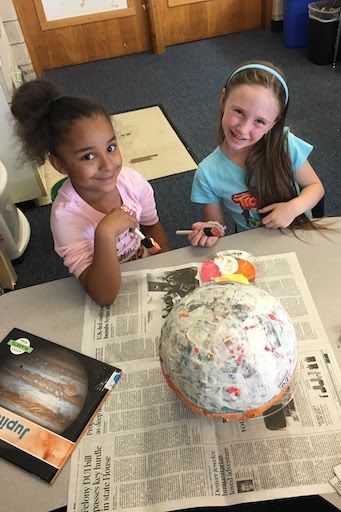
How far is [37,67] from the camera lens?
3076 millimetres

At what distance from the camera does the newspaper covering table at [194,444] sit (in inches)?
24.0

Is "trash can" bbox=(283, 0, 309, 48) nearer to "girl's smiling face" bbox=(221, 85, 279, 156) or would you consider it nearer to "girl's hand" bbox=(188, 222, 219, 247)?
"girl's smiling face" bbox=(221, 85, 279, 156)

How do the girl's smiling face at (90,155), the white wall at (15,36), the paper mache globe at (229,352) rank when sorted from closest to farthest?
the paper mache globe at (229,352) → the girl's smiling face at (90,155) → the white wall at (15,36)

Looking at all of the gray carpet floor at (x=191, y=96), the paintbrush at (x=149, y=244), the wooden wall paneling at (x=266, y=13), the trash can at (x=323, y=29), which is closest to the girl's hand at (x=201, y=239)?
the paintbrush at (x=149, y=244)

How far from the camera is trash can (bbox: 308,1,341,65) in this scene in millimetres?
2576

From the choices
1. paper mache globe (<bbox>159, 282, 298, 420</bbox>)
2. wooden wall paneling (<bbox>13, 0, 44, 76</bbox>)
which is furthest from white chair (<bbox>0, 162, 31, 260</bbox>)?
wooden wall paneling (<bbox>13, 0, 44, 76</bbox>)

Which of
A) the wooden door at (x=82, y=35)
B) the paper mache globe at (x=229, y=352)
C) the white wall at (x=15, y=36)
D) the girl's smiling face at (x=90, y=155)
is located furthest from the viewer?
the wooden door at (x=82, y=35)

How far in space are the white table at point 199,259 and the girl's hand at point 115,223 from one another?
0.28ft

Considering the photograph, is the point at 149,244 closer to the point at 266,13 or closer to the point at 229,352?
the point at 229,352

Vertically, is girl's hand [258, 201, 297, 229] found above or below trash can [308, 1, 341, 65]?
above

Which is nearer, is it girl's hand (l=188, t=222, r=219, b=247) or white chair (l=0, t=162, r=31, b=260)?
girl's hand (l=188, t=222, r=219, b=247)

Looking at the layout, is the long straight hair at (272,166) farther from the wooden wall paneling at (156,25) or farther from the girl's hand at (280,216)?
the wooden wall paneling at (156,25)

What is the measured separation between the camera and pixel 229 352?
1.86ft

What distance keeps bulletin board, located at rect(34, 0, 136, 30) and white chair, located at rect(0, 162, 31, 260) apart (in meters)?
1.73
